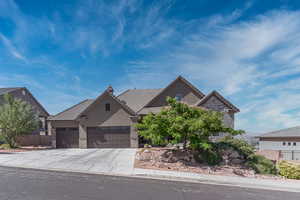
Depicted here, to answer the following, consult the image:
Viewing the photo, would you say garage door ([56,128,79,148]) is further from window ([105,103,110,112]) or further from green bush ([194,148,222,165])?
green bush ([194,148,222,165])

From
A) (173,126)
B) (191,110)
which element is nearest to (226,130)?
(191,110)

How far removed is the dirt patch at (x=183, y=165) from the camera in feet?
32.3

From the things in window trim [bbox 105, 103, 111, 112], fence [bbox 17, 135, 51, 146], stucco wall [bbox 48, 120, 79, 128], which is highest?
window trim [bbox 105, 103, 111, 112]

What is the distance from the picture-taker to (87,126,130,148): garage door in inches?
730

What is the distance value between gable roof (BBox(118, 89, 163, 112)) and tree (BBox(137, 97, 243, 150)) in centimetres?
907

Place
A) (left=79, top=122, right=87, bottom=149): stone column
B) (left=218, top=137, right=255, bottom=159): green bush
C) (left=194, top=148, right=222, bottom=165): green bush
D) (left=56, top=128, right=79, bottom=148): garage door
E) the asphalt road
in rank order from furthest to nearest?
1. (left=56, top=128, right=79, bottom=148): garage door
2. (left=79, top=122, right=87, bottom=149): stone column
3. (left=218, top=137, right=255, bottom=159): green bush
4. (left=194, top=148, right=222, bottom=165): green bush
5. the asphalt road

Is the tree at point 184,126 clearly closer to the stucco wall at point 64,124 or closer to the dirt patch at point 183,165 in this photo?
the dirt patch at point 183,165

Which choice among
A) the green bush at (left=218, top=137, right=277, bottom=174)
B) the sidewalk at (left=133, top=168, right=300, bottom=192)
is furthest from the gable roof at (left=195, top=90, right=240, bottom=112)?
the sidewalk at (left=133, top=168, right=300, bottom=192)

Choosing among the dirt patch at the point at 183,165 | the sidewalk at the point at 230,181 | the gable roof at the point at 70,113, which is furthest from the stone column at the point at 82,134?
the sidewalk at the point at 230,181

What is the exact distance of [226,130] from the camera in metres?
11.1

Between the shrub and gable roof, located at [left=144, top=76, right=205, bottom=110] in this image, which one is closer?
the shrub

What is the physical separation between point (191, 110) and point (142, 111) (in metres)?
8.70

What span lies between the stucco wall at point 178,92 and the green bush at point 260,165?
8.94 m

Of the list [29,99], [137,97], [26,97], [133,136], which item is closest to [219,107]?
[133,136]
